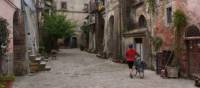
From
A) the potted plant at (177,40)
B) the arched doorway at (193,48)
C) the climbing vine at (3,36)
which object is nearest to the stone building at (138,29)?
the potted plant at (177,40)

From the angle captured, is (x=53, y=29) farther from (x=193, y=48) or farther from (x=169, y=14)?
(x=193, y=48)

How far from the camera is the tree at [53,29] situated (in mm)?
37125

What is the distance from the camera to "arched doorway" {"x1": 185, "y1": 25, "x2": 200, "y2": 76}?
51.6 ft

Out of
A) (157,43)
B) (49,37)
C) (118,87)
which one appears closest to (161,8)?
(157,43)

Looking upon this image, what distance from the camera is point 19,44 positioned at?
1869 cm

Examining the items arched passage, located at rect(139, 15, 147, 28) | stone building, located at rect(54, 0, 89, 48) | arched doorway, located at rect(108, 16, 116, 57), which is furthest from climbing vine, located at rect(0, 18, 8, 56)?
stone building, located at rect(54, 0, 89, 48)

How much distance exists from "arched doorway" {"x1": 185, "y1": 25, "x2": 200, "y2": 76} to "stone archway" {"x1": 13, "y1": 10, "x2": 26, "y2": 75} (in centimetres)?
833

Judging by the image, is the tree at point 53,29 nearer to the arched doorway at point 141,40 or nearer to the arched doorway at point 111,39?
→ the arched doorway at point 111,39

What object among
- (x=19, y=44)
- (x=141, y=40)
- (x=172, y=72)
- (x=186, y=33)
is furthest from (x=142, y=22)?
(x=19, y=44)

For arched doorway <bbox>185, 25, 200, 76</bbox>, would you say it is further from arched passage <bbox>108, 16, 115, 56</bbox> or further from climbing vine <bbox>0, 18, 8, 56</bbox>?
arched passage <bbox>108, 16, 115, 56</bbox>

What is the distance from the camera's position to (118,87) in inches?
539

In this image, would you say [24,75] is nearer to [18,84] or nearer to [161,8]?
[18,84]

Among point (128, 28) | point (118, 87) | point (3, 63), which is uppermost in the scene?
point (128, 28)

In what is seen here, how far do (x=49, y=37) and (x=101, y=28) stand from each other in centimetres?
642
